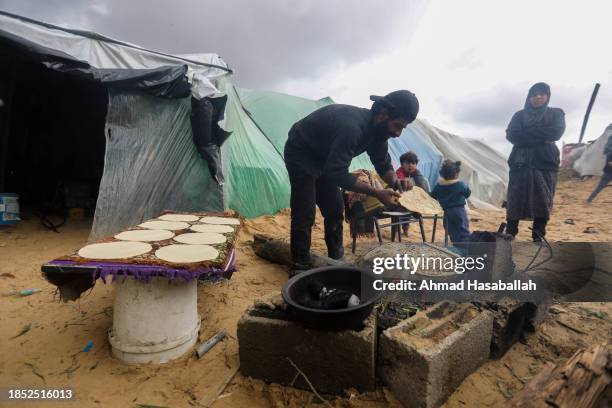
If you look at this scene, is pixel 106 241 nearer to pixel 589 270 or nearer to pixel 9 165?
pixel 589 270

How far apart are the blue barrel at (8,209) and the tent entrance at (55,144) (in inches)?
27.9

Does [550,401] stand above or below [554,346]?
above

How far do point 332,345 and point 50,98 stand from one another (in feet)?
21.5

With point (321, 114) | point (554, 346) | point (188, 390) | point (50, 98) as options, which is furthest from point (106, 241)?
point (50, 98)

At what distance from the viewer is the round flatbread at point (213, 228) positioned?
7.83ft

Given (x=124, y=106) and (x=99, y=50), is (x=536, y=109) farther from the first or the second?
(x=99, y=50)

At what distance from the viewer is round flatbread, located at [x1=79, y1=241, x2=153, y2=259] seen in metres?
1.62

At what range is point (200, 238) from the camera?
6.95ft

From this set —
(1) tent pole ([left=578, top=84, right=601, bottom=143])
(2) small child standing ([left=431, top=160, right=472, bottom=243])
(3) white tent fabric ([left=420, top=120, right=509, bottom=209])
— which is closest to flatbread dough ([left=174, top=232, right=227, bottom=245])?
(2) small child standing ([left=431, top=160, right=472, bottom=243])

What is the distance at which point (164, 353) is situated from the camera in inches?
68.1

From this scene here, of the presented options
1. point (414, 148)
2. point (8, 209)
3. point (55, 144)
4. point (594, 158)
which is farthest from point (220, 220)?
point (594, 158)

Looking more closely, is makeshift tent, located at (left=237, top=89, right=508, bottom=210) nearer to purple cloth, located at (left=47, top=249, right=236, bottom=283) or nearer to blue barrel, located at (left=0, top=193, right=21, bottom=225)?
blue barrel, located at (left=0, top=193, right=21, bottom=225)

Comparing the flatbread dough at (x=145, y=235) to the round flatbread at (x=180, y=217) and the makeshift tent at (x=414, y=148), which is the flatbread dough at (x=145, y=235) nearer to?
the round flatbread at (x=180, y=217)

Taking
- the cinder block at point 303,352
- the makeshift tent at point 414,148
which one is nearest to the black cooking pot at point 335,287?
the cinder block at point 303,352
